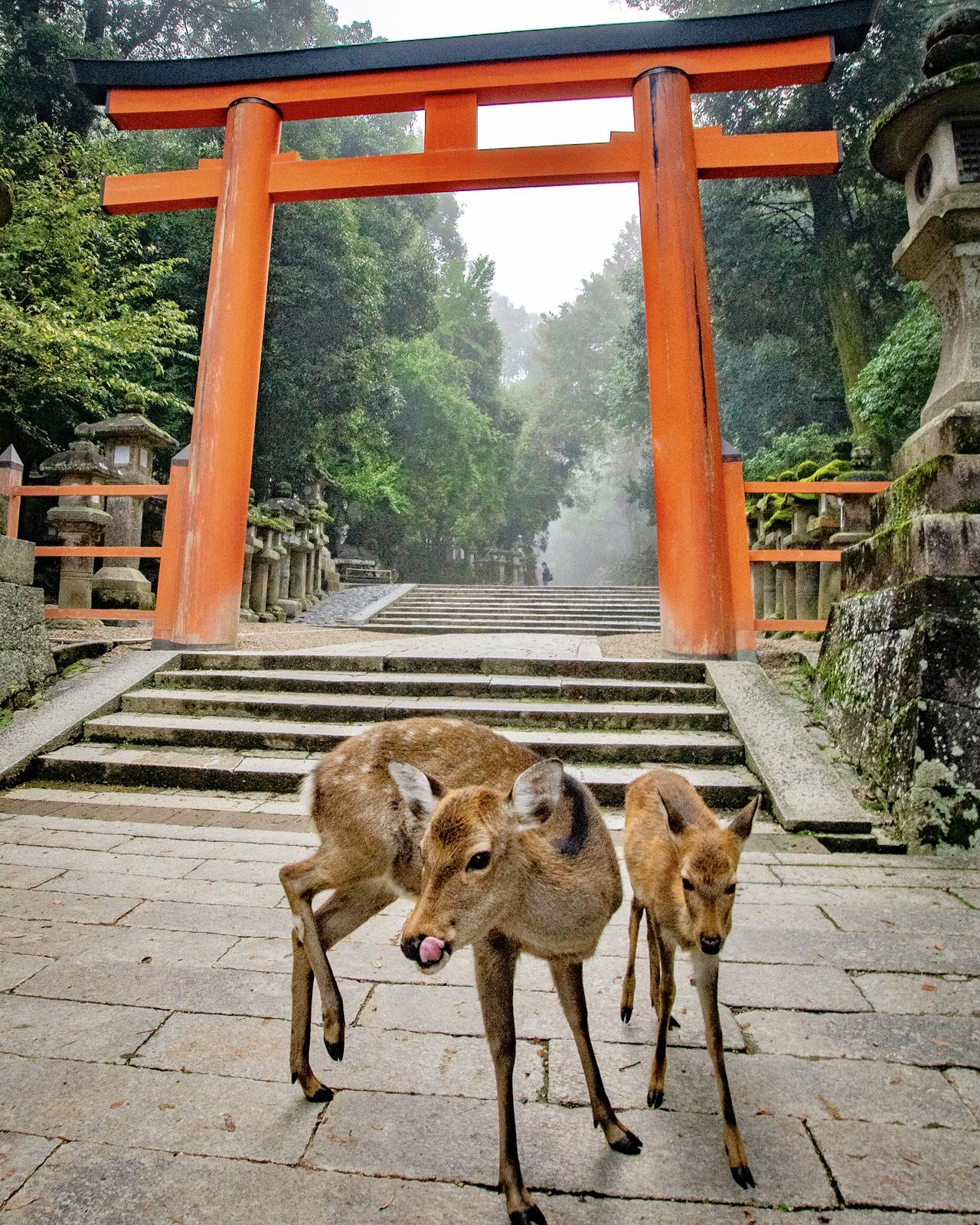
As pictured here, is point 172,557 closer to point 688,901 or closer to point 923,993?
point 688,901

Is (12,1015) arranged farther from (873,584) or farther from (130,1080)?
(873,584)

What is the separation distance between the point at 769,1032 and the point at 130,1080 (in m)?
1.60

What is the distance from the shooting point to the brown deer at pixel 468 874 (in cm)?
139

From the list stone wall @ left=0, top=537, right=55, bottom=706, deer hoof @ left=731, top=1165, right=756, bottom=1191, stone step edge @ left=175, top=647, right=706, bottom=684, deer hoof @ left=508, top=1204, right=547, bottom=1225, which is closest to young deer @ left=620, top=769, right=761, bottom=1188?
deer hoof @ left=731, top=1165, right=756, bottom=1191

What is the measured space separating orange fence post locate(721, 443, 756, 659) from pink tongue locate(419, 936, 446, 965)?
5126mm

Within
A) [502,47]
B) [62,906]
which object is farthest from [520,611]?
[62,906]

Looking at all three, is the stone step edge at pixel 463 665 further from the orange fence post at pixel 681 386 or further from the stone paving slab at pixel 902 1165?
the stone paving slab at pixel 902 1165

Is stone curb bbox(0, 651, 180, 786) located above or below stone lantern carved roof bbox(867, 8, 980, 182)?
below

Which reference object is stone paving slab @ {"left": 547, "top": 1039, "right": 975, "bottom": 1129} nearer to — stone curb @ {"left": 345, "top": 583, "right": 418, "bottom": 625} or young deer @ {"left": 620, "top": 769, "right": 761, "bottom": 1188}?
young deer @ {"left": 620, "top": 769, "right": 761, "bottom": 1188}

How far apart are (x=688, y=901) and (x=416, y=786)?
63cm

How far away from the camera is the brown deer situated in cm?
139

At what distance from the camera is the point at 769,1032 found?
6.41 ft

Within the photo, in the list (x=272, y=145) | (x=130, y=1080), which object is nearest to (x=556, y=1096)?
(x=130, y=1080)

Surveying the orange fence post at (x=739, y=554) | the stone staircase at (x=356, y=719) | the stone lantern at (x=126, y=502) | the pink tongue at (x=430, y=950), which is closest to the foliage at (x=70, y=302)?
the stone lantern at (x=126, y=502)
